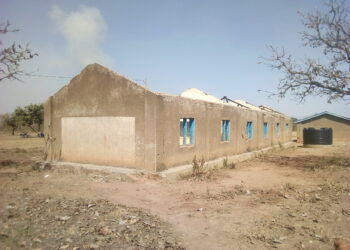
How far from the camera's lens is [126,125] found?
10562 mm

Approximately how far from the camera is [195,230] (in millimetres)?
5383

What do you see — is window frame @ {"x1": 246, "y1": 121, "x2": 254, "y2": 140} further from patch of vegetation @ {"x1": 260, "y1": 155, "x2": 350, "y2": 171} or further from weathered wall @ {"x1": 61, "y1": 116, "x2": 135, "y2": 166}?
weathered wall @ {"x1": 61, "y1": 116, "x2": 135, "y2": 166}

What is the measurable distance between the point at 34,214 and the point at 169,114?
572 centimetres

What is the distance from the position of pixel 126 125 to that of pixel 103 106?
1.44 m

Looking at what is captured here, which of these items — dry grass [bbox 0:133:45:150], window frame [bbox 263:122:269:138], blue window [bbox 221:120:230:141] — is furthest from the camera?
dry grass [bbox 0:133:45:150]

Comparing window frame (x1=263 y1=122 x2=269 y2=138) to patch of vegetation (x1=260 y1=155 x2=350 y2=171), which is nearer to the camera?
patch of vegetation (x1=260 y1=155 x2=350 y2=171)

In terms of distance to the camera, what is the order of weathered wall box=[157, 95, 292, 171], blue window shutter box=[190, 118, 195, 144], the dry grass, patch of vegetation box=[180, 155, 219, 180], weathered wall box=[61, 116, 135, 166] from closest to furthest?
weathered wall box=[157, 95, 292, 171] < patch of vegetation box=[180, 155, 219, 180] < weathered wall box=[61, 116, 135, 166] < blue window shutter box=[190, 118, 195, 144] < the dry grass

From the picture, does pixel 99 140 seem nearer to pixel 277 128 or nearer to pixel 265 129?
pixel 265 129

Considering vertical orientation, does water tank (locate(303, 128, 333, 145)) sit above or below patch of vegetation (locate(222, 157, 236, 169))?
above

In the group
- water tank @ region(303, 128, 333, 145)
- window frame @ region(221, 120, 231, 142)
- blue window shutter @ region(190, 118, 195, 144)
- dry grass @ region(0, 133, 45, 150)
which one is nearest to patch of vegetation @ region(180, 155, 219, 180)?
blue window shutter @ region(190, 118, 195, 144)

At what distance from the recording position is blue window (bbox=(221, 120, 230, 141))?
14587mm

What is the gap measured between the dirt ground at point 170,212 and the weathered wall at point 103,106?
1.06 meters

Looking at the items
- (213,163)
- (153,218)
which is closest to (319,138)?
(213,163)

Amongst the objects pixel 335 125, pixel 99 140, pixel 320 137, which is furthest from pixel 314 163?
pixel 335 125
